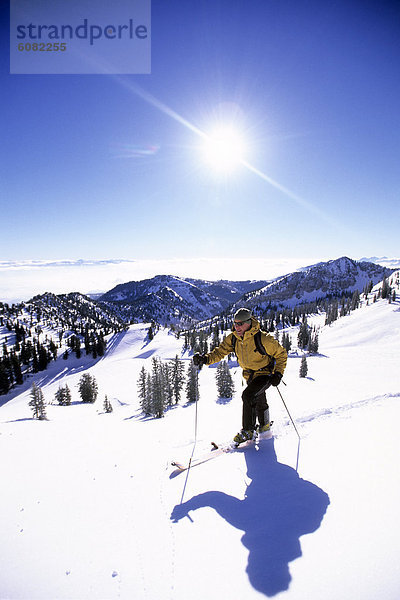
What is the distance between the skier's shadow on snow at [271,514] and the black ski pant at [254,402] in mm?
1615

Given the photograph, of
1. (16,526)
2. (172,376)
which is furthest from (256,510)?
(172,376)

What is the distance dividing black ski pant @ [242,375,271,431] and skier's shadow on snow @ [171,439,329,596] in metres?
1.62

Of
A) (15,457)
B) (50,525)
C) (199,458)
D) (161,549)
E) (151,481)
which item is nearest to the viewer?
(161,549)

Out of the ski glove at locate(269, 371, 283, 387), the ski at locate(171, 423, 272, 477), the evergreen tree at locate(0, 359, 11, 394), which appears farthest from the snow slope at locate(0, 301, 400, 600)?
the evergreen tree at locate(0, 359, 11, 394)

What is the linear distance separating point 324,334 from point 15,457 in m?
142

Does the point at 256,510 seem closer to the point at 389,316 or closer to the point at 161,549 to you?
the point at 161,549

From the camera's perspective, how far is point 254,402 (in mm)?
7027

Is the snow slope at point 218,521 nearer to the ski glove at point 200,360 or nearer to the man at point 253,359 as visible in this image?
the man at point 253,359

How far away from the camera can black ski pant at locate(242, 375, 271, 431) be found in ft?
21.7

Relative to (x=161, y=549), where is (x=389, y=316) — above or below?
below

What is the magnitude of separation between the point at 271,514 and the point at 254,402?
308 cm

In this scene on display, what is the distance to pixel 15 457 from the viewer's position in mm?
8008

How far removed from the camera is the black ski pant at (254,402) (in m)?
6.62

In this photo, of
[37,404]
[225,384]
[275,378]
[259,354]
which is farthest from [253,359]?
[37,404]
